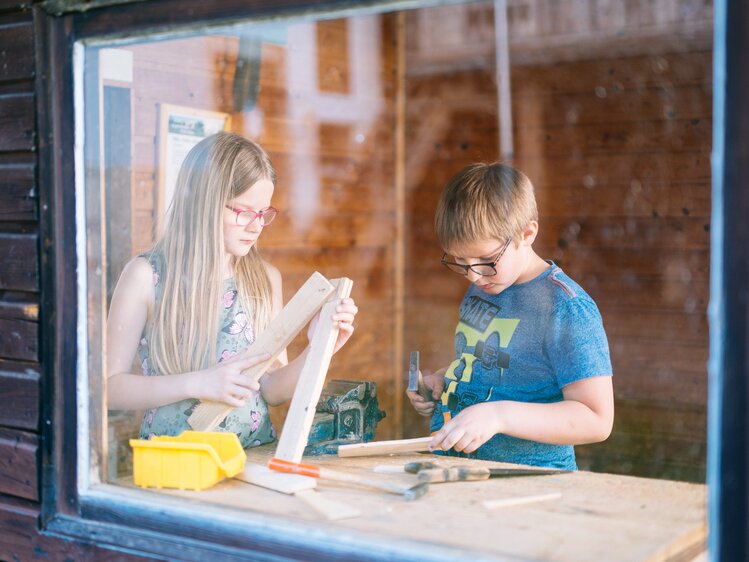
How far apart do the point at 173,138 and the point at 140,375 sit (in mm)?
1046

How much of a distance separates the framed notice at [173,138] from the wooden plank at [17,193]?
1.45 feet

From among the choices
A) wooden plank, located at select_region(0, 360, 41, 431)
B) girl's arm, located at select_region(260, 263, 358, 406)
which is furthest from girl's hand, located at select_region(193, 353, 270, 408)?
wooden plank, located at select_region(0, 360, 41, 431)

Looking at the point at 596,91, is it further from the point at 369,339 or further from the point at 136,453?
the point at 136,453

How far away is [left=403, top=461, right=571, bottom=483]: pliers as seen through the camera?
1996 mm

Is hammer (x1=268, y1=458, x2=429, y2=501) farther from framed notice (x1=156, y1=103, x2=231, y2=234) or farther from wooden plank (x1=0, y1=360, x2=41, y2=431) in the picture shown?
framed notice (x1=156, y1=103, x2=231, y2=234)

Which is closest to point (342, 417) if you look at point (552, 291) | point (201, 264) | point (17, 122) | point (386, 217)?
point (201, 264)

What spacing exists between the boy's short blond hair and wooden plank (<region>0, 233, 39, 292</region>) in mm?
1101

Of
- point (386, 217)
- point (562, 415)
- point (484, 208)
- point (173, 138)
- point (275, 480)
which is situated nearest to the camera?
point (275, 480)

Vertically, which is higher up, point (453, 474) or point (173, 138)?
point (173, 138)

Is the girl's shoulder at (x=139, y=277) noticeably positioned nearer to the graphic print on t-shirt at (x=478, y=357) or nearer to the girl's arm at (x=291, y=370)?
the girl's arm at (x=291, y=370)

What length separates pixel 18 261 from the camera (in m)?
2.28

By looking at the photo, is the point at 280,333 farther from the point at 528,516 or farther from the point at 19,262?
the point at 528,516

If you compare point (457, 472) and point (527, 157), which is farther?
point (527, 157)

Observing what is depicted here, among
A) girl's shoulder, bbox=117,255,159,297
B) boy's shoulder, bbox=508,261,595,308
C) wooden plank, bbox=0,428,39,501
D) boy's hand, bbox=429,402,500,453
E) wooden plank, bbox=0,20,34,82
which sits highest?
wooden plank, bbox=0,20,34,82
